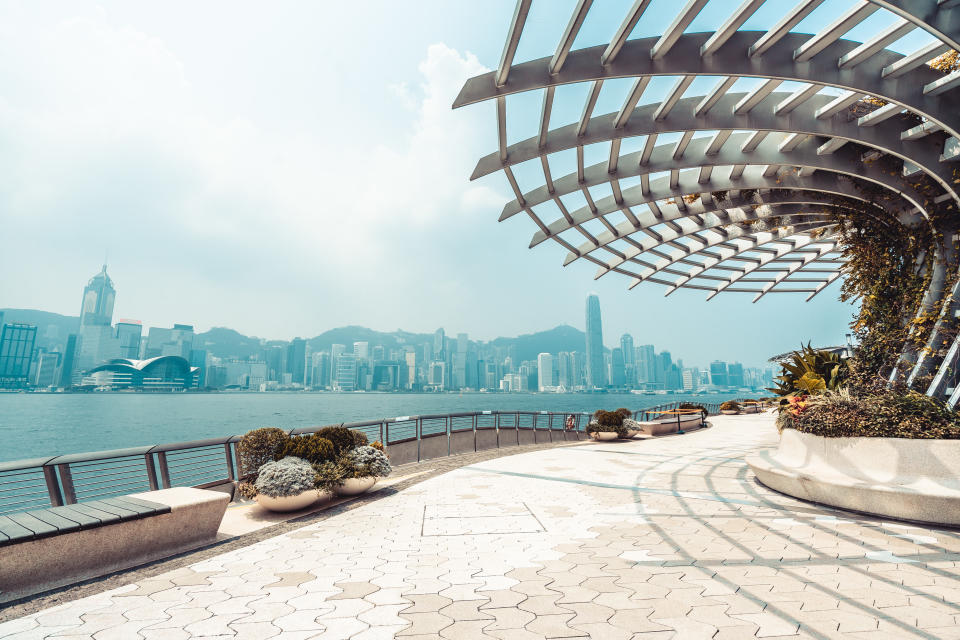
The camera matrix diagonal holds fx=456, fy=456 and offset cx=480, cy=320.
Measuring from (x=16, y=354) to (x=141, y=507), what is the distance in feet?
603

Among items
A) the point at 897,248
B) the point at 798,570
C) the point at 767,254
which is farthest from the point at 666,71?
the point at 767,254

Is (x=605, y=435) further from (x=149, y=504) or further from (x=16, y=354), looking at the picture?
(x=16, y=354)

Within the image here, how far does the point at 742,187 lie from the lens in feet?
40.0

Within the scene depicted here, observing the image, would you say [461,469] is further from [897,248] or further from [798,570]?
[897,248]

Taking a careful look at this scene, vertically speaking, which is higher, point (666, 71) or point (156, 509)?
point (666, 71)

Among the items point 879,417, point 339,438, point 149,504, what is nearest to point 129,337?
point 339,438

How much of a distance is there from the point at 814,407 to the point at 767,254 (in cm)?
1419

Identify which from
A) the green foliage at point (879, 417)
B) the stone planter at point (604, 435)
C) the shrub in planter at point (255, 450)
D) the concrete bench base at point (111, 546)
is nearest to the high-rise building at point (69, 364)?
the stone planter at point (604, 435)

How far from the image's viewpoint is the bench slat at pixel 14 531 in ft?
12.0

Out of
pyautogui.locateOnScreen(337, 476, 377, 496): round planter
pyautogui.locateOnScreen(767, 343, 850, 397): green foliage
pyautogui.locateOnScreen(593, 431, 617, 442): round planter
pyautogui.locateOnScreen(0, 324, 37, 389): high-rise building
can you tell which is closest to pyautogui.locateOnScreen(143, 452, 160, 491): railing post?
pyautogui.locateOnScreen(337, 476, 377, 496): round planter

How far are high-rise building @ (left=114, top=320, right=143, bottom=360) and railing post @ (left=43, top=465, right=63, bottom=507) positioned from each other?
662ft

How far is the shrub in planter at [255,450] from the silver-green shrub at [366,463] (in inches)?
44.0

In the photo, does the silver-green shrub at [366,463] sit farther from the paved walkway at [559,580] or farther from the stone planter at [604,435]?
the stone planter at [604,435]

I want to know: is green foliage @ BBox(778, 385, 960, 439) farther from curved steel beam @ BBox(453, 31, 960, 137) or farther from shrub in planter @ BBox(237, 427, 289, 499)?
shrub in planter @ BBox(237, 427, 289, 499)
